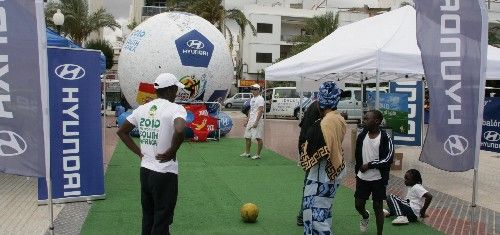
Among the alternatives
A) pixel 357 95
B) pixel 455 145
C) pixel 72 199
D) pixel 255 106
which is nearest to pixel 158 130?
pixel 455 145

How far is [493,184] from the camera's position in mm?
9500

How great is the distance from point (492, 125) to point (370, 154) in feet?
15.8

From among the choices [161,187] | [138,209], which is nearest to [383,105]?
[138,209]

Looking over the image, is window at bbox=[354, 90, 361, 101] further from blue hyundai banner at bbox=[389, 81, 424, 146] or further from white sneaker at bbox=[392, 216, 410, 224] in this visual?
white sneaker at bbox=[392, 216, 410, 224]

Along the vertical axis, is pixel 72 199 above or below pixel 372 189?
below

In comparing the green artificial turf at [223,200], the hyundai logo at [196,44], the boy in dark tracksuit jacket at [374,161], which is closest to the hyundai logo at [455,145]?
the boy in dark tracksuit jacket at [374,161]

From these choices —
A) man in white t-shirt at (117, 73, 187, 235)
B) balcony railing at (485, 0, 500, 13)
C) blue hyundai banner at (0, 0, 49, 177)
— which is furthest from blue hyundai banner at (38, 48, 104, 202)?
balcony railing at (485, 0, 500, 13)

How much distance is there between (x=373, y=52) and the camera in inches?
340

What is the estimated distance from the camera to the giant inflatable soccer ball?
1462 cm

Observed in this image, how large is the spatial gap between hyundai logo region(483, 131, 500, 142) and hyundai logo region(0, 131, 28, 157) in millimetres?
7718

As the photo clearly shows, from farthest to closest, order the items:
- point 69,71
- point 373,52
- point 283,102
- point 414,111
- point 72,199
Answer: point 283,102, point 414,111, point 373,52, point 72,199, point 69,71

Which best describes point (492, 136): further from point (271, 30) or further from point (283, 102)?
point (271, 30)

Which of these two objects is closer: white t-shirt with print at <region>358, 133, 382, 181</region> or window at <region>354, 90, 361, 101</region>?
white t-shirt with print at <region>358, 133, 382, 181</region>

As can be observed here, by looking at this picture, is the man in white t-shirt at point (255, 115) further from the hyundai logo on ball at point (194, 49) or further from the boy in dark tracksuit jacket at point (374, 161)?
the boy in dark tracksuit jacket at point (374, 161)
